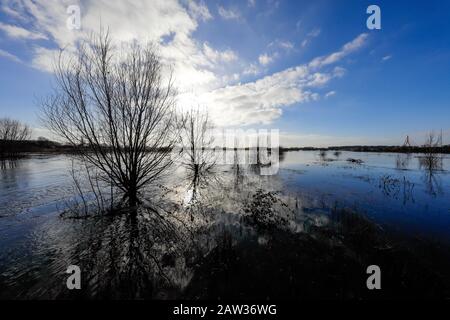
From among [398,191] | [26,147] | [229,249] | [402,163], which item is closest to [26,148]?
[26,147]

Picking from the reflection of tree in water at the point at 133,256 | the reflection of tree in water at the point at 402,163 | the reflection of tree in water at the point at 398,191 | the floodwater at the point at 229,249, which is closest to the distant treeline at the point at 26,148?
the floodwater at the point at 229,249

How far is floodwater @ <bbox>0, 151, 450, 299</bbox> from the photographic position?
3830mm

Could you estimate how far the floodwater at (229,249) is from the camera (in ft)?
12.6

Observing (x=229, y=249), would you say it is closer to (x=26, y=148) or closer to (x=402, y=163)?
(x=402, y=163)

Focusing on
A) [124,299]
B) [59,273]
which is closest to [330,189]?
[124,299]

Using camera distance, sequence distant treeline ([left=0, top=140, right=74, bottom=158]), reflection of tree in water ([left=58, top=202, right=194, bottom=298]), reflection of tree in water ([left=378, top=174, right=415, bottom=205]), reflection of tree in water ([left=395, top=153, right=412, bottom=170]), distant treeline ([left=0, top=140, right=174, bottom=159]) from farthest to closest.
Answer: distant treeline ([left=0, top=140, right=74, bottom=158]) → reflection of tree in water ([left=395, top=153, right=412, bottom=170]) → reflection of tree in water ([left=378, top=174, right=415, bottom=205]) → distant treeline ([left=0, top=140, right=174, bottom=159]) → reflection of tree in water ([left=58, top=202, right=194, bottom=298])

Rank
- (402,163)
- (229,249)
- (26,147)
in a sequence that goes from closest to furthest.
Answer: (229,249) → (402,163) → (26,147)

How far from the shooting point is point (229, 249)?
Result: 5.31m

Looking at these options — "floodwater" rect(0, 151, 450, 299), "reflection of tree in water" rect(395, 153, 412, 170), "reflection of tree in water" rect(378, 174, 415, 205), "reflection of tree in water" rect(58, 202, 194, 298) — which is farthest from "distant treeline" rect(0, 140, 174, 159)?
"reflection of tree in water" rect(395, 153, 412, 170)

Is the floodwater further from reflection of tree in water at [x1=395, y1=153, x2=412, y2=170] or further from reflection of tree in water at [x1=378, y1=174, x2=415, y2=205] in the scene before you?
reflection of tree in water at [x1=395, y1=153, x2=412, y2=170]
